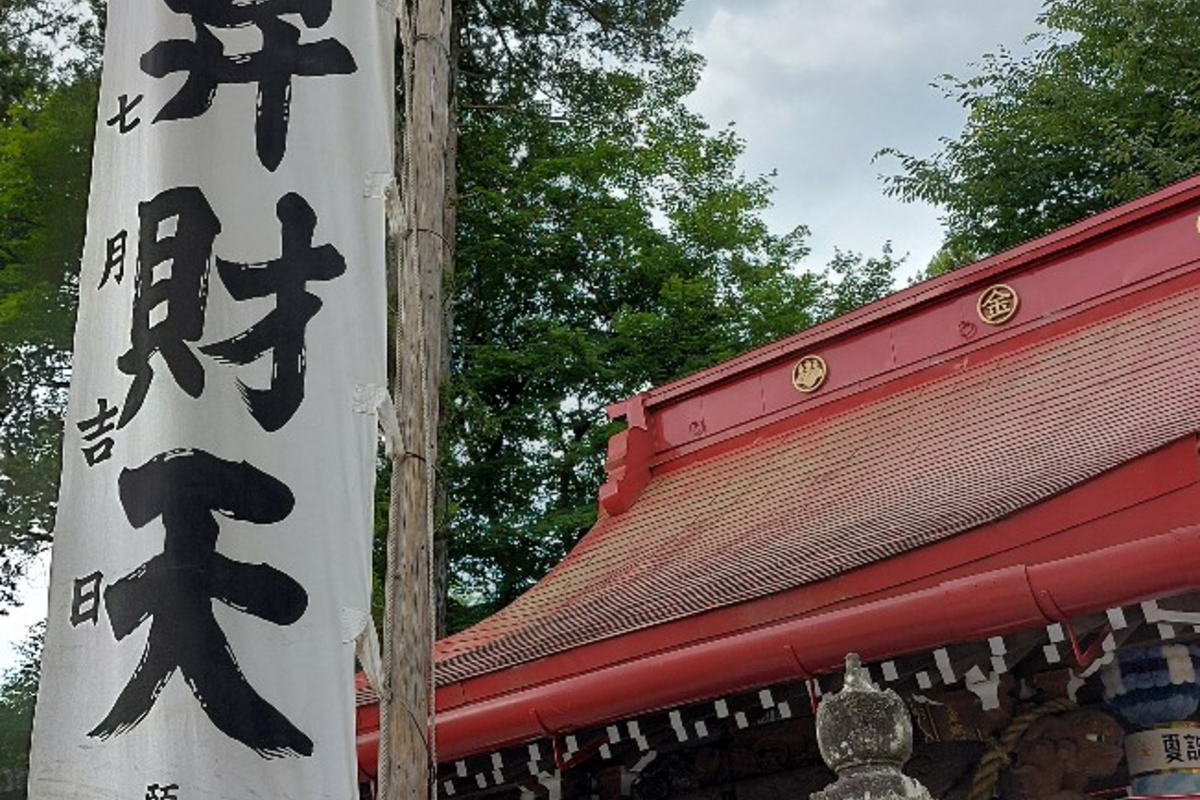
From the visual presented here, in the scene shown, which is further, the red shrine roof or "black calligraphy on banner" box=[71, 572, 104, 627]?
the red shrine roof

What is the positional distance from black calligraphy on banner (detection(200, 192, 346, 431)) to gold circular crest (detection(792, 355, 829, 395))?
5.34 metres

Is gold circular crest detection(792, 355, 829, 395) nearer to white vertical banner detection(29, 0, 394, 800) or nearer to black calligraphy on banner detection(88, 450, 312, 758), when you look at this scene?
white vertical banner detection(29, 0, 394, 800)

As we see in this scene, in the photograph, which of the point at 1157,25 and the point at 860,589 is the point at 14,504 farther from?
the point at 1157,25

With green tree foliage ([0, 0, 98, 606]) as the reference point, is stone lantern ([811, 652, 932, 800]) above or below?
below

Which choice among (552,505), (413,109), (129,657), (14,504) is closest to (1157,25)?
(552,505)

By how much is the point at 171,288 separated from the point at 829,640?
8.40 feet

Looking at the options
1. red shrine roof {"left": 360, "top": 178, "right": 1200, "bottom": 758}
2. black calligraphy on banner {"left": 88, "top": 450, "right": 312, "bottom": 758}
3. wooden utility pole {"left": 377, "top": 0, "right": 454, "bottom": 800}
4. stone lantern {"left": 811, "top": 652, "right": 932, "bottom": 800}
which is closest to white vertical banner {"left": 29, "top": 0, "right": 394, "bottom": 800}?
black calligraphy on banner {"left": 88, "top": 450, "right": 312, "bottom": 758}

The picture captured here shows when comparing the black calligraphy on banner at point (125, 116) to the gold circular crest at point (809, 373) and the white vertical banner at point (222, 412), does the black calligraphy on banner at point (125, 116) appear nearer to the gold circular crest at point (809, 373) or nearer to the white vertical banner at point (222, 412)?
the white vertical banner at point (222, 412)

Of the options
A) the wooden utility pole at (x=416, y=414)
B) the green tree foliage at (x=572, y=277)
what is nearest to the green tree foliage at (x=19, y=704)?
the green tree foliage at (x=572, y=277)

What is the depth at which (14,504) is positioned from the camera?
→ 15.6 m

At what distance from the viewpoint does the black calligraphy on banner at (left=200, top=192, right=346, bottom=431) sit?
12.1ft

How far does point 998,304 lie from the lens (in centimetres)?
823

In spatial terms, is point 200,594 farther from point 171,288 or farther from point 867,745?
point 867,745

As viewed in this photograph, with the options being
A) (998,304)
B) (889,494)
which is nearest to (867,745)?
(889,494)
